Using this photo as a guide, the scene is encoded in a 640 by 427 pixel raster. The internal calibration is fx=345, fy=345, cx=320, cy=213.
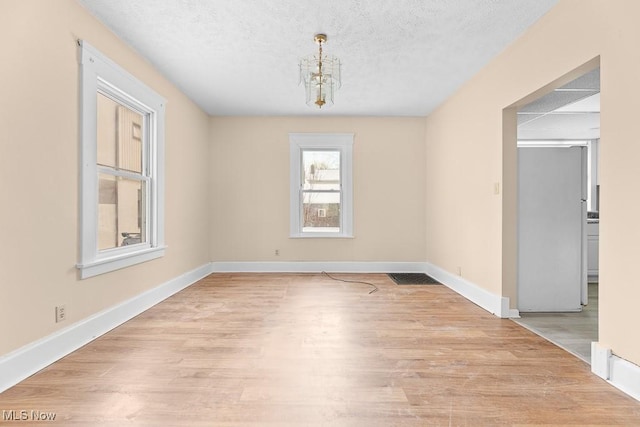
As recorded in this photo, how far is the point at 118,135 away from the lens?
334 cm

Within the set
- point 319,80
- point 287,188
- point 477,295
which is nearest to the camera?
point 319,80

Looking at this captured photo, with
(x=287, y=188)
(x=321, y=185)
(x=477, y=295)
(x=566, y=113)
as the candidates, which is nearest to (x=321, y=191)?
(x=321, y=185)

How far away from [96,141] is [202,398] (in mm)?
2159

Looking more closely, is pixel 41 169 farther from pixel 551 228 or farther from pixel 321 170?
pixel 551 228

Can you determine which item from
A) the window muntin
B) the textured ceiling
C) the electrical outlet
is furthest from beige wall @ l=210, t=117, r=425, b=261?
the electrical outlet

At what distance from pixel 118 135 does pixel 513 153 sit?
12.6 feet

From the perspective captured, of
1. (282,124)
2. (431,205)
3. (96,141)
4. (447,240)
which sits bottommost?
(447,240)

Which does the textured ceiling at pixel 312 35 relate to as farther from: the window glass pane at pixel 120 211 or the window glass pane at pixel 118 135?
the window glass pane at pixel 120 211

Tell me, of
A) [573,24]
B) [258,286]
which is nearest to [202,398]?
[258,286]

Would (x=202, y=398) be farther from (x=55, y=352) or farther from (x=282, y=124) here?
(x=282, y=124)

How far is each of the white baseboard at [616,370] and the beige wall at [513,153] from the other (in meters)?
0.05

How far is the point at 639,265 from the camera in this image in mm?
1889

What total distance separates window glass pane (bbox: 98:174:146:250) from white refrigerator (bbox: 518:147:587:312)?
4.00 m

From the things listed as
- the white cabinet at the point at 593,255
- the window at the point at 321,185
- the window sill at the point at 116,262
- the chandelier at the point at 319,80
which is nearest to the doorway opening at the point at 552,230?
the white cabinet at the point at 593,255
